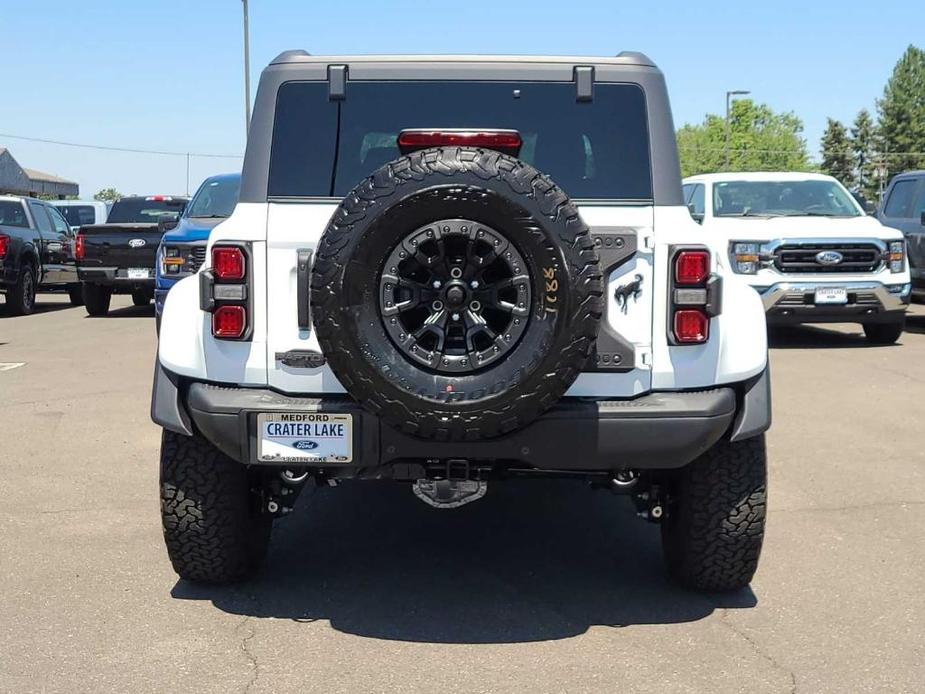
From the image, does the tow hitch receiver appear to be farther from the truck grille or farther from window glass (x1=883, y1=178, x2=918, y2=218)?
window glass (x1=883, y1=178, x2=918, y2=218)

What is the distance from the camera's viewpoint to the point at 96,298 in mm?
18062

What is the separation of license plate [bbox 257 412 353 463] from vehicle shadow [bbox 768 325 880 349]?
9772 mm

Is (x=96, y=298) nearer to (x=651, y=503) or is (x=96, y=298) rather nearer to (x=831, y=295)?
(x=831, y=295)

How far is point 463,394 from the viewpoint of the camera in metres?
3.68

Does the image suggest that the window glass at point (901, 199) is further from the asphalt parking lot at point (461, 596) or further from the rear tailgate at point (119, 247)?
the rear tailgate at point (119, 247)

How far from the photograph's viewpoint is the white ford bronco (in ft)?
12.1

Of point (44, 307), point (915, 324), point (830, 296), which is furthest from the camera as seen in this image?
point (44, 307)

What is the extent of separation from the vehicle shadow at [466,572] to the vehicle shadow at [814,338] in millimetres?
7800

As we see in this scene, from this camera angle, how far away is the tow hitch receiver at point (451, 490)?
4.05 metres

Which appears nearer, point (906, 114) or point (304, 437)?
point (304, 437)

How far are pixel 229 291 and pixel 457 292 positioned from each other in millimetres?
872

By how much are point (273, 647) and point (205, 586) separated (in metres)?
0.73

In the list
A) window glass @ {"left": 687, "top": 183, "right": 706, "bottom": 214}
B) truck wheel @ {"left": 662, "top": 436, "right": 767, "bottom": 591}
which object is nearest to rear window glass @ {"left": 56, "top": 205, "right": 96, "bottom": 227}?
window glass @ {"left": 687, "top": 183, "right": 706, "bottom": 214}

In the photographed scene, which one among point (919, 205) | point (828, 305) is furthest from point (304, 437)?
point (919, 205)
